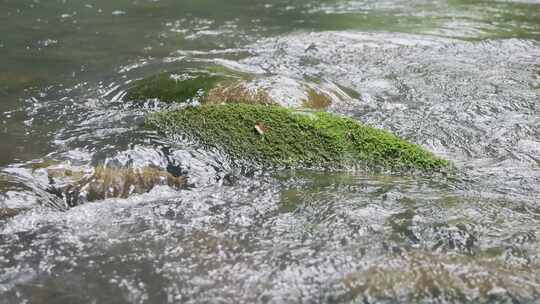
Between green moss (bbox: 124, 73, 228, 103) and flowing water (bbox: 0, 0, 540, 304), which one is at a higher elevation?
green moss (bbox: 124, 73, 228, 103)

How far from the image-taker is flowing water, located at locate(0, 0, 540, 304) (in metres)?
3.47

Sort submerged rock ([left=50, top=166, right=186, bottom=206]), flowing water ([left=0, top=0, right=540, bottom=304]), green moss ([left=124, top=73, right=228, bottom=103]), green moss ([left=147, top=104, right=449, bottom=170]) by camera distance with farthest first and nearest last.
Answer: green moss ([left=124, top=73, right=228, bottom=103]) → green moss ([left=147, top=104, right=449, bottom=170]) → submerged rock ([left=50, top=166, right=186, bottom=206]) → flowing water ([left=0, top=0, right=540, bottom=304])

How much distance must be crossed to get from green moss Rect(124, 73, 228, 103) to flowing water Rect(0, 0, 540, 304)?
0.21 metres

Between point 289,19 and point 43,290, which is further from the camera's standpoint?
point 289,19

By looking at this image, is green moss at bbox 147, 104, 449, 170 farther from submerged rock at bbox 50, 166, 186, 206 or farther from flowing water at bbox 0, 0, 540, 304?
submerged rock at bbox 50, 166, 186, 206

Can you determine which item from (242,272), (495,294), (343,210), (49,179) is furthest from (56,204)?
(495,294)

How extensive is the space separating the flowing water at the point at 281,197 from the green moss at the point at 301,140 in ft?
0.62

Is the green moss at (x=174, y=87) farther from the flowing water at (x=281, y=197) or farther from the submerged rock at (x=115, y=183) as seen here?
the submerged rock at (x=115, y=183)

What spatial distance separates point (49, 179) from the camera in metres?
4.75

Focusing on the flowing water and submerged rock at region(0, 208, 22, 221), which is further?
submerged rock at region(0, 208, 22, 221)

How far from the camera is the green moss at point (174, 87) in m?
6.98

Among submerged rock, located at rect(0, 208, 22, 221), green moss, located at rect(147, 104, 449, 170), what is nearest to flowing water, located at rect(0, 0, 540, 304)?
submerged rock, located at rect(0, 208, 22, 221)

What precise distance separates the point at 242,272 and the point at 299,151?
1.83 metres

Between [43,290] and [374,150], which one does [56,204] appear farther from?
[374,150]
